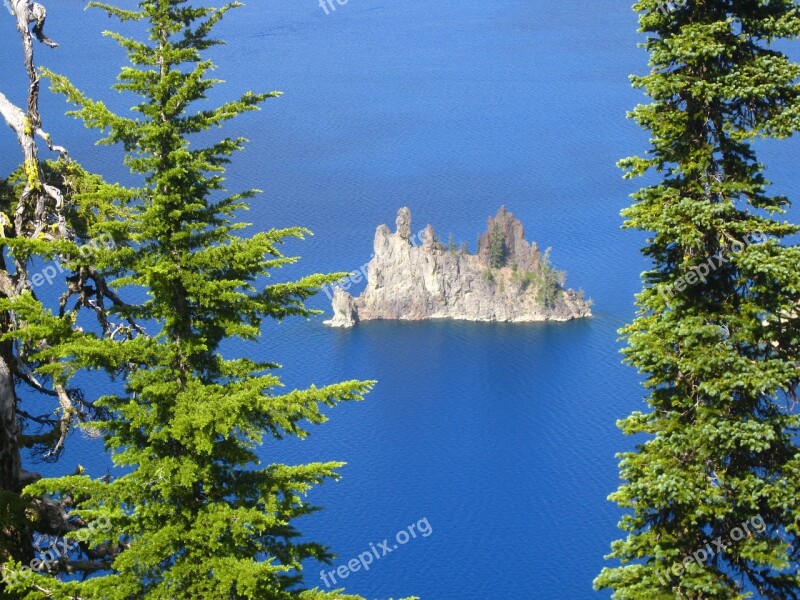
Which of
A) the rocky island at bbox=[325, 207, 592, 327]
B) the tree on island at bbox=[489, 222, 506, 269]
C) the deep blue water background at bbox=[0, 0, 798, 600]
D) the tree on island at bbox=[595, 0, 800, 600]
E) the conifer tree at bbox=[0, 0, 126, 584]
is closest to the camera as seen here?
the conifer tree at bbox=[0, 0, 126, 584]

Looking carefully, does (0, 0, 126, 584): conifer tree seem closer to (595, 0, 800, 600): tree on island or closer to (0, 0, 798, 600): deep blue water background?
(595, 0, 800, 600): tree on island

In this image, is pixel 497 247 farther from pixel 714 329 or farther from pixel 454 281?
pixel 714 329

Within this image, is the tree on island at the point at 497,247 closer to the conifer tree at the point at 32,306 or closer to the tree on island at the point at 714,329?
the tree on island at the point at 714,329

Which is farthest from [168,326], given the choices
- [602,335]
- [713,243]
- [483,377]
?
[602,335]

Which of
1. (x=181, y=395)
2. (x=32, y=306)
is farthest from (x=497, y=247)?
(x=32, y=306)

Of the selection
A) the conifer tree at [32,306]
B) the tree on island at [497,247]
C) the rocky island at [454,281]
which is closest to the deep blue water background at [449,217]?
the rocky island at [454,281]

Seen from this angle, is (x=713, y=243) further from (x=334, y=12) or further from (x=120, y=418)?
(x=334, y=12)

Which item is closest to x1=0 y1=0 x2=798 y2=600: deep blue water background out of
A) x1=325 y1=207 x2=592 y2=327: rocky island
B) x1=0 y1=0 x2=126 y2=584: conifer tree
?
x1=325 y1=207 x2=592 y2=327: rocky island
